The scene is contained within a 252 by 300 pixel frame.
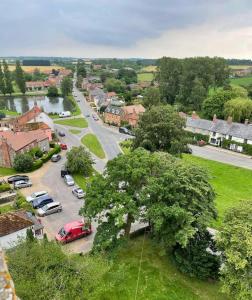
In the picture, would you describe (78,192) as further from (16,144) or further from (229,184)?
(229,184)

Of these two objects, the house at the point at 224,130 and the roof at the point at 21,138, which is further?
the house at the point at 224,130

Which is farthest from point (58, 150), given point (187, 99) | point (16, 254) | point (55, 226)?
point (187, 99)

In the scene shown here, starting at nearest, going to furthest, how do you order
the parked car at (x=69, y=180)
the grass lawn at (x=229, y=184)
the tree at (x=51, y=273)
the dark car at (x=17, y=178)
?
the tree at (x=51, y=273) → the grass lawn at (x=229, y=184) → the parked car at (x=69, y=180) → the dark car at (x=17, y=178)

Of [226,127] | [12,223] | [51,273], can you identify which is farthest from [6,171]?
[226,127]

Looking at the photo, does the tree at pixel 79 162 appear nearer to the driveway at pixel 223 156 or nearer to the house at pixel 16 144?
the house at pixel 16 144

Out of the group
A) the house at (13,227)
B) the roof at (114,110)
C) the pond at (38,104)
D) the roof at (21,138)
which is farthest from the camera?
the pond at (38,104)

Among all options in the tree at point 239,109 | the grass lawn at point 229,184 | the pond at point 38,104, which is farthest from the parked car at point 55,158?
the pond at point 38,104

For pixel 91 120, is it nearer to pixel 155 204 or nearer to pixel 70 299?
pixel 155 204
